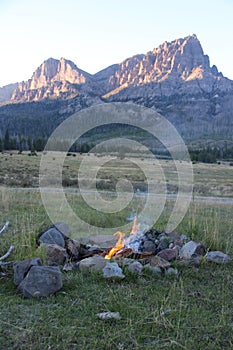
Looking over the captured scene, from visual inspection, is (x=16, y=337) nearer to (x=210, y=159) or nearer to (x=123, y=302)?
(x=123, y=302)

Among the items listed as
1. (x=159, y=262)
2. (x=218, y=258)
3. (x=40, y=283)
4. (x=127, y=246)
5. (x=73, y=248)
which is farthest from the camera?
(x=127, y=246)

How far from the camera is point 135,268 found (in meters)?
6.31

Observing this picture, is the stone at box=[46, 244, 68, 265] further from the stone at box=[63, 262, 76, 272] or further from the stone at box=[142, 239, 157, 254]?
the stone at box=[142, 239, 157, 254]

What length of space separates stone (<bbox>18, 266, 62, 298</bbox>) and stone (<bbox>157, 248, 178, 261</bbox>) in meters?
2.52

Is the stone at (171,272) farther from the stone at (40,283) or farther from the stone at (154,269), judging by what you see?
the stone at (40,283)

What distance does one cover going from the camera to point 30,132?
16812cm

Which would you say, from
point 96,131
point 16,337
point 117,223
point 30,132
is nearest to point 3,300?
point 16,337

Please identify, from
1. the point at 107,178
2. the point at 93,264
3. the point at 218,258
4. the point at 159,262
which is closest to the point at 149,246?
the point at 159,262

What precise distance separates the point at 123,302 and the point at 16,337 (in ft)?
5.30

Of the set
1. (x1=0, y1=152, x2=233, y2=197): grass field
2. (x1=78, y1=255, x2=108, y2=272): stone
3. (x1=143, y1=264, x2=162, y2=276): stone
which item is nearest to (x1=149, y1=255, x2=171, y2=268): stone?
(x1=143, y1=264, x2=162, y2=276): stone

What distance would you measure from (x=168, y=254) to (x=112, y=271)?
1.62 metres

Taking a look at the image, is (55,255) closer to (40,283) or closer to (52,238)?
(52,238)

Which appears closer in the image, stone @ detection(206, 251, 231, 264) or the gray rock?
stone @ detection(206, 251, 231, 264)

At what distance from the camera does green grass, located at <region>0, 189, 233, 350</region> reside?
4.06 m
